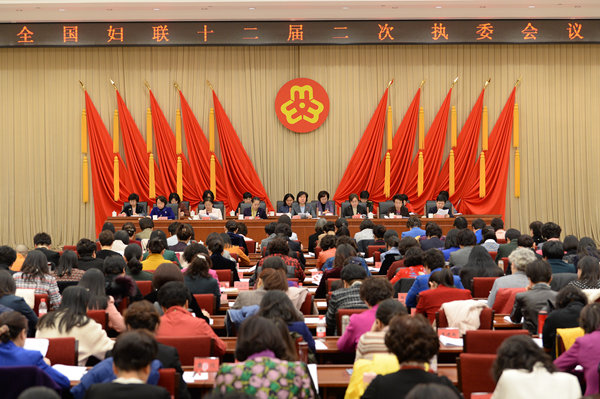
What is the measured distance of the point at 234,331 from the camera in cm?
499

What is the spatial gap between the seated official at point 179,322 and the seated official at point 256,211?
7.67m

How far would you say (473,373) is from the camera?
12.0 feet

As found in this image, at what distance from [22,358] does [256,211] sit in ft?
29.4

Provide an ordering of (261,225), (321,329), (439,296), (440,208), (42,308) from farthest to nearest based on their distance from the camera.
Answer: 1. (440,208)
2. (261,225)
3. (42,308)
4. (439,296)
5. (321,329)

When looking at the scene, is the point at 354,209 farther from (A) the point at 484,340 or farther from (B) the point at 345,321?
(A) the point at 484,340

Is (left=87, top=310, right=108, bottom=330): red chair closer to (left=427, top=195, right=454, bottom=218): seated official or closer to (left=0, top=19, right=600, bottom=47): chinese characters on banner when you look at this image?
(left=427, top=195, right=454, bottom=218): seated official

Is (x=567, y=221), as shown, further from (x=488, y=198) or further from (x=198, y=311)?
(x=198, y=311)

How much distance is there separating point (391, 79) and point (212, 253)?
8.03 m

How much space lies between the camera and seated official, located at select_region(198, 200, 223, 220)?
473 inches

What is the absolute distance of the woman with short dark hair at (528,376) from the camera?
9.77ft

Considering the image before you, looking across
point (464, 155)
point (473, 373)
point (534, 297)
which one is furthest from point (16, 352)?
point (464, 155)

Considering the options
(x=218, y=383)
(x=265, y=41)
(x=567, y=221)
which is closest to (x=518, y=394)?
(x=218, y=383)

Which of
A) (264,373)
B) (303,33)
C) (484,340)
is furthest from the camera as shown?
(303,33)

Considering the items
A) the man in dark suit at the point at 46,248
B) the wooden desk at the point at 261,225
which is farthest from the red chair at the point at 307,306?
the wooden desk at the point at 261,225
